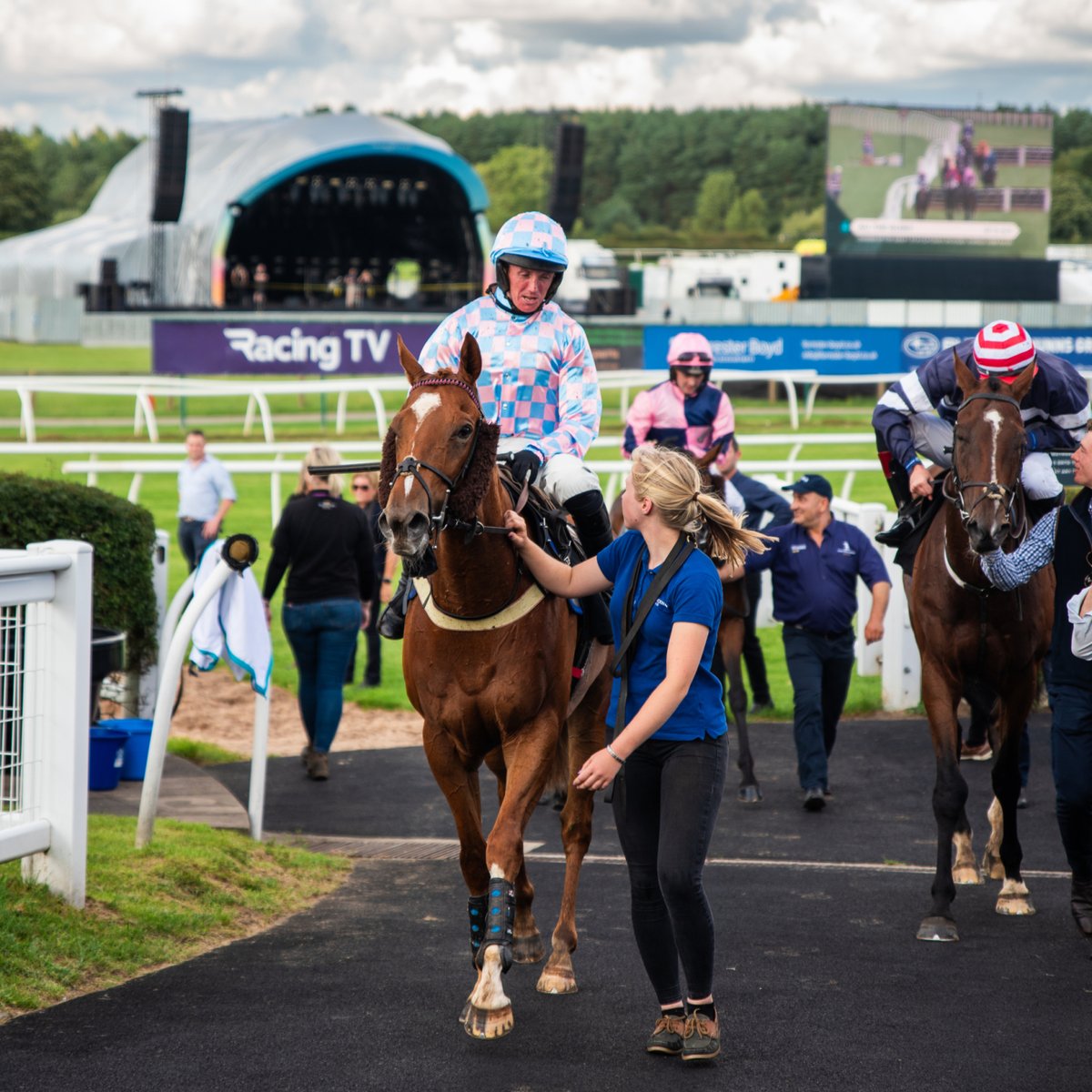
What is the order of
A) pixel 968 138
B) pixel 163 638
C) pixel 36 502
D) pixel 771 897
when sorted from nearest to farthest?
pixel 771 897
pixel 36 502
pixel 163 638
pixel 968 138

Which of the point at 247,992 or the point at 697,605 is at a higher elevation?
the point at 697,605

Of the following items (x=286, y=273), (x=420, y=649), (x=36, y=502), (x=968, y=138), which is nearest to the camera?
(x=420, y=649)

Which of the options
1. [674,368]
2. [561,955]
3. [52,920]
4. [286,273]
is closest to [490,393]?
[561,955]

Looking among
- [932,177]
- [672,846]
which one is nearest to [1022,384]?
[672,846]

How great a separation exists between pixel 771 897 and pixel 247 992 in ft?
7.66

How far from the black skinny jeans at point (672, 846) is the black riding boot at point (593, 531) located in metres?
1.07

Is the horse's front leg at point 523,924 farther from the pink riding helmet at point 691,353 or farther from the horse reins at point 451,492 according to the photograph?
the pink riding helmet at point 691,353

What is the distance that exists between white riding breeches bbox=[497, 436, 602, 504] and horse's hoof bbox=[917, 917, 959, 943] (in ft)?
6.78

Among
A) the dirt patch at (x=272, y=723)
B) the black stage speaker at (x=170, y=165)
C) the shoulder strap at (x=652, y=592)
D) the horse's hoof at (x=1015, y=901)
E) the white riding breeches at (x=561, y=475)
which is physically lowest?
the dirt patch at (x=272, y=723)

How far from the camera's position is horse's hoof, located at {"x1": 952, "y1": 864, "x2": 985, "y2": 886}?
6457 millimetres

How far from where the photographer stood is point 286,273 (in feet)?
193

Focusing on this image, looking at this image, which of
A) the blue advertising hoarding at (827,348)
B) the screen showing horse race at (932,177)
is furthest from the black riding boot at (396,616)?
the screen showing horse race at (932,177)

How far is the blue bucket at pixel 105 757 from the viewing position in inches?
286

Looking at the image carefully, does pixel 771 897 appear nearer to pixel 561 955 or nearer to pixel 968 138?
pixel 561 955
